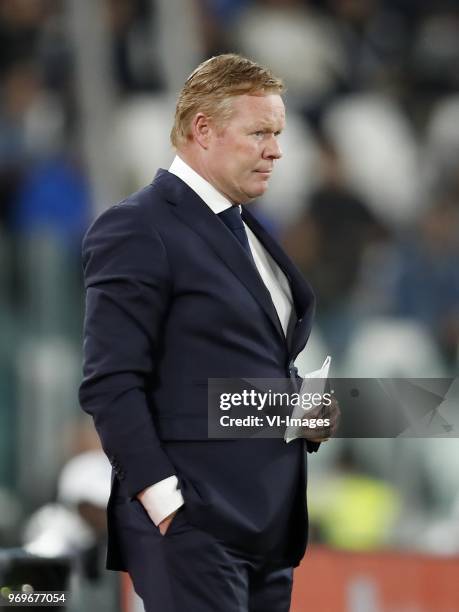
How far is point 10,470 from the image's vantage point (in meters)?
5.06

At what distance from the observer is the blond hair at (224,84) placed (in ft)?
7.16

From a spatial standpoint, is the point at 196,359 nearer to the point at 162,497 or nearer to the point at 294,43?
the point at 162,497

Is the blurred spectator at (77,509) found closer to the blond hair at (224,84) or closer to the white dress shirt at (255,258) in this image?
the white dress shirt at (255,258)

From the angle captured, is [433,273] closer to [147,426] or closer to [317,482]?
[317,482]

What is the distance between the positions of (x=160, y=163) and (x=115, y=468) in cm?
375

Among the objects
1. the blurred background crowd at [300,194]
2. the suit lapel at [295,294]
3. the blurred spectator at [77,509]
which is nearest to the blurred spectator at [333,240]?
→ the blurred background crowd at [300,194]

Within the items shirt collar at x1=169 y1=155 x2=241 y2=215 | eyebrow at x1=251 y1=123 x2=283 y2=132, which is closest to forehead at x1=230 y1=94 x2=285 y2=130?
eyebrow at x1=251 y1=123 x2=283 y2=132

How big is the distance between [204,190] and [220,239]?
101 millimetres

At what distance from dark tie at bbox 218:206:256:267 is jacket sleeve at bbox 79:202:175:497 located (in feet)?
0.53

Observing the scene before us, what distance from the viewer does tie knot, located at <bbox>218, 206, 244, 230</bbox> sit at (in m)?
2.26

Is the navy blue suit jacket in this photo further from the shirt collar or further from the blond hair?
the blond hair

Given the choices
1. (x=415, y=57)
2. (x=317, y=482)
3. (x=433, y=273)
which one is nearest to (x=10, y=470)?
(x=317, y=482)

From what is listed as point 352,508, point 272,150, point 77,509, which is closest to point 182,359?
point 272,150

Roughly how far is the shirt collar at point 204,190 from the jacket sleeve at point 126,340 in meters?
0.14
